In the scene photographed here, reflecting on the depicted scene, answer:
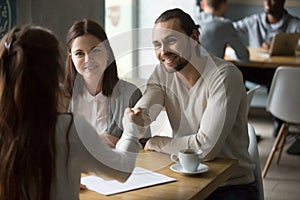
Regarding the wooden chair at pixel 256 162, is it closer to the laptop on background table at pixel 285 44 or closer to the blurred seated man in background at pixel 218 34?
the blurred seated man in background at pixel 218 34

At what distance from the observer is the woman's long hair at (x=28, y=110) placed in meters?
1.48

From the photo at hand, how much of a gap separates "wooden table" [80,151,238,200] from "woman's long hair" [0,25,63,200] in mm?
293

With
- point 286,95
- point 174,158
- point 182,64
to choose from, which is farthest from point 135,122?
point 286,95

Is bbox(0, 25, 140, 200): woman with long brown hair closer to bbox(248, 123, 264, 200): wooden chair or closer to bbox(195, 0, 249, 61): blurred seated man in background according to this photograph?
bbox(248, 123, 264, 200): wooden chair

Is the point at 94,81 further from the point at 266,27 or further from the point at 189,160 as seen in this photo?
the point at 266,27

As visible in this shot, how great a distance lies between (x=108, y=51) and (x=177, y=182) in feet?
2.53

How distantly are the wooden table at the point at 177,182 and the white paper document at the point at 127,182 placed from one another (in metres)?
0.02

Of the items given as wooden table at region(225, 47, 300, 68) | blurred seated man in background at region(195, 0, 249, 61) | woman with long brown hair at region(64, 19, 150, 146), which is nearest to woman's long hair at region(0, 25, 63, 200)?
woman with long brown hair at region(64, 19, 150, 146)

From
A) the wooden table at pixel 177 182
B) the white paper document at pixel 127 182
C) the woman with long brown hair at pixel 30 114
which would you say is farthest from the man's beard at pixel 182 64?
the woman with long brown hair at pixel 30 114

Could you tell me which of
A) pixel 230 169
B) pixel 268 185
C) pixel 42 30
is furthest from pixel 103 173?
pixel 268 185

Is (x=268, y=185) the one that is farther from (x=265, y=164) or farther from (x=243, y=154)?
(x=243, y=154)

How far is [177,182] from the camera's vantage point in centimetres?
190

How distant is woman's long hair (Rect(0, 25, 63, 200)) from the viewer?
148cm

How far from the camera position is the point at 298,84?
4152mm
